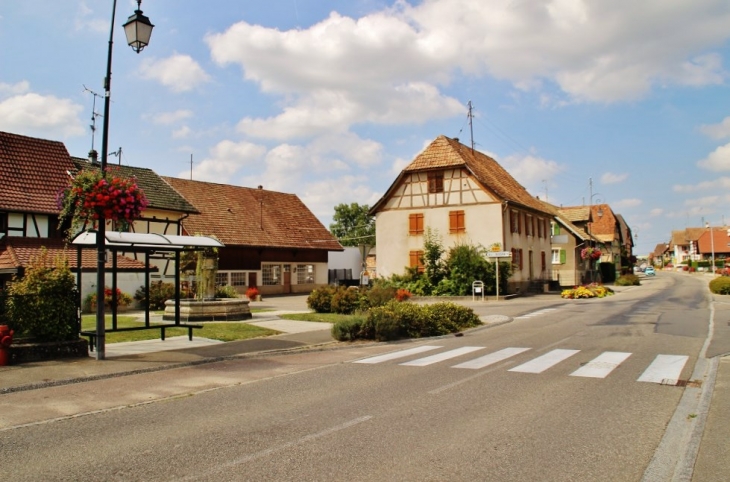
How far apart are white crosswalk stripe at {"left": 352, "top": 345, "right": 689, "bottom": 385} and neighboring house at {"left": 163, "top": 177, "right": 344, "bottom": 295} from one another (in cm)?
2840

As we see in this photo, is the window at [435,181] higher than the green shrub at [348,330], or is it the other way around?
the window at [435,181]

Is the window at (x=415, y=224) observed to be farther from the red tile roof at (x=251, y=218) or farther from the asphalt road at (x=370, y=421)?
the asphalt road at (x=370, y=421)

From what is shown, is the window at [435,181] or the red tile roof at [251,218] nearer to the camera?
the red tile roof at [251,218]

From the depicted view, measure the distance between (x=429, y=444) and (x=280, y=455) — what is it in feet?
4.89

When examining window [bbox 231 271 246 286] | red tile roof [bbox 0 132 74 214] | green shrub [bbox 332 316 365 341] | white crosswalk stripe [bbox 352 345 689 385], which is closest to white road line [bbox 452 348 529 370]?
white crosswalk stripe [bbox 352 345 689 385]

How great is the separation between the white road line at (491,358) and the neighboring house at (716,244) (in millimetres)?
108195

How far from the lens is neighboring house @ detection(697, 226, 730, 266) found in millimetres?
110312

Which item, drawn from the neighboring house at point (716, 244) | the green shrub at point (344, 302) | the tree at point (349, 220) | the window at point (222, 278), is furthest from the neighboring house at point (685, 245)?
the green shrub at point (344, 302)

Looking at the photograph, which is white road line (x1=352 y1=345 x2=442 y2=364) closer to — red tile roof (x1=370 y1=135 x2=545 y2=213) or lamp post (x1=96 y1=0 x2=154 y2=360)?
lamp post (x1=96 y1=0 x2=154 y2=360)

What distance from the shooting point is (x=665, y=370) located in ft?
33.9

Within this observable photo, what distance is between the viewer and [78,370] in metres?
10.3

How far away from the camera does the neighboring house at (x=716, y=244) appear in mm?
110312

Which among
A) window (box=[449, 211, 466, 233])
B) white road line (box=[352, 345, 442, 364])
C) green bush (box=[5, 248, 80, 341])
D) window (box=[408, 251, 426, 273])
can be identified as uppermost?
window (box=[449, 211, 466, 233])

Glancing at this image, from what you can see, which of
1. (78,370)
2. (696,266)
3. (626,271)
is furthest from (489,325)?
(696,266)
